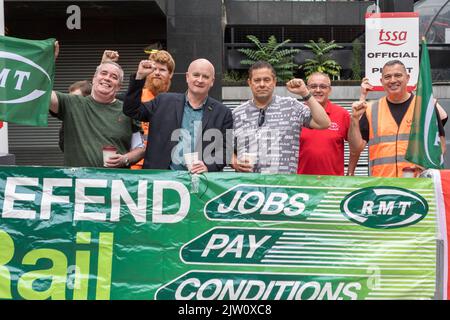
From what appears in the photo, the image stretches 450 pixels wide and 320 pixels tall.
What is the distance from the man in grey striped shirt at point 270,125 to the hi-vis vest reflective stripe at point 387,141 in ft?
2.35

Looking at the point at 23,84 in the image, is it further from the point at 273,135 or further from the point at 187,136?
the point at 273,135

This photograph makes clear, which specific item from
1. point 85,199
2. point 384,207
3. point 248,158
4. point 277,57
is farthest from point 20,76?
point 277,57

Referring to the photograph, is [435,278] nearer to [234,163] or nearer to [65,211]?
[234,163]

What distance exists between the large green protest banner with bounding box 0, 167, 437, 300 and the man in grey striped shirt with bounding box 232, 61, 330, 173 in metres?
0.46

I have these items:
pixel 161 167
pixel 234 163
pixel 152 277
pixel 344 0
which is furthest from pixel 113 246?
pixel 344 0

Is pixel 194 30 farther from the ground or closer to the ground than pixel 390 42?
farther from the ground

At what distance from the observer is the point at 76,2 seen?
13977mm

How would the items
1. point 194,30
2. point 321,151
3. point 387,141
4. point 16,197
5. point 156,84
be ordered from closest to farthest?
point 16,197
point 387,141
point 321,151
point 156,84
point 194,30

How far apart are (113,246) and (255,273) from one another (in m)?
1.14

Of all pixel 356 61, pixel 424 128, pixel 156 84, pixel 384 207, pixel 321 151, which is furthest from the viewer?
pixel 356 61

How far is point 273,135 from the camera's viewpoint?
560 centimetres

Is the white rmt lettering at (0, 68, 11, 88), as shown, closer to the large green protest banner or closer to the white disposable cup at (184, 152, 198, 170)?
the large green protest banner

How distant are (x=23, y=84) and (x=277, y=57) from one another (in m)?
11.3

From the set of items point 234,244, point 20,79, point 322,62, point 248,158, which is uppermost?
point 322,62
